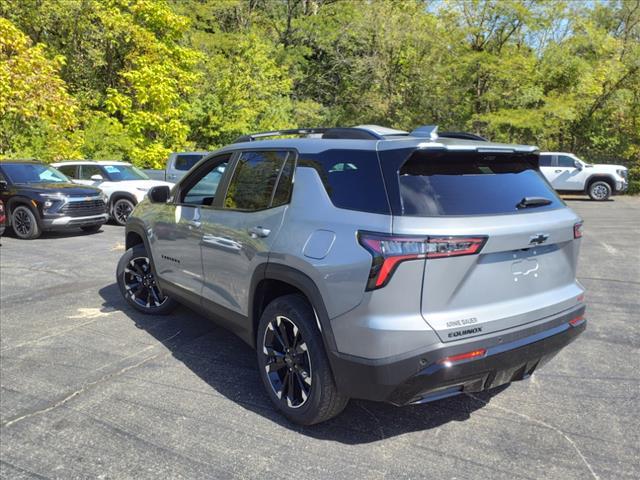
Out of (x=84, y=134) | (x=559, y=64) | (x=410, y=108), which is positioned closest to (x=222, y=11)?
(x=410, y=108)

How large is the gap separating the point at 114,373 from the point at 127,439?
1.01 metres

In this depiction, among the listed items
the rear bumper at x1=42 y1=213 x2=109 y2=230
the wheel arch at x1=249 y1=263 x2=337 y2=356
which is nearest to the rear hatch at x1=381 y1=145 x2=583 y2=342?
the wheel arch at x1=249 y1=263 x2=337 y2=356

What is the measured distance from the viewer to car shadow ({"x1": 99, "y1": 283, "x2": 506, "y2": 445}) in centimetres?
315

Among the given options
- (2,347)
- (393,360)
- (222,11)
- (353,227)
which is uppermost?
(222,11)

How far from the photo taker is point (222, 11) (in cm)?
2686

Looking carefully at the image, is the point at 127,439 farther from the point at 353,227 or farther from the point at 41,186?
the point at 41,186

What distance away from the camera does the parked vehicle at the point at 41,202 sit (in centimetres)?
1028

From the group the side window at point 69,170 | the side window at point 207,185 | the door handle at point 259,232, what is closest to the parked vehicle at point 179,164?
the side window at point 69,170

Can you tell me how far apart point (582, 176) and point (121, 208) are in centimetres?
1657

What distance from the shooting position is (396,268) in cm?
254

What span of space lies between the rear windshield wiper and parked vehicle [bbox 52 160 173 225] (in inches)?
412

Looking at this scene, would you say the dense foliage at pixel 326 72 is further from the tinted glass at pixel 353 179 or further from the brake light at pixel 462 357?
the brake light at pixel 462 357

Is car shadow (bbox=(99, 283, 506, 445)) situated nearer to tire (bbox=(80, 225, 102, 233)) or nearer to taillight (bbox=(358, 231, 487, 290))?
taillight (bbox=(358, 231, 487, 290))

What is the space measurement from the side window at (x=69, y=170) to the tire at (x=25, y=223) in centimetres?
275
